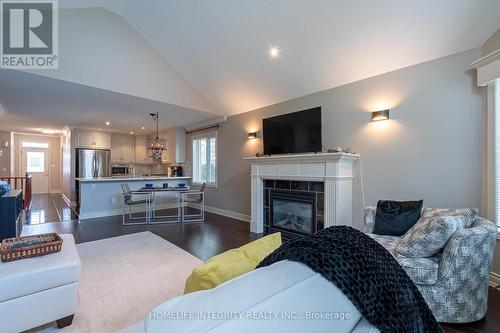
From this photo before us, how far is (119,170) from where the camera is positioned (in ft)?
26.5

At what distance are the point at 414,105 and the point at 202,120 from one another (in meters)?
4.88

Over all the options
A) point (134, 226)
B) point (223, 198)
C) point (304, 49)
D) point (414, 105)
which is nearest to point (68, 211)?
point (134, 226)

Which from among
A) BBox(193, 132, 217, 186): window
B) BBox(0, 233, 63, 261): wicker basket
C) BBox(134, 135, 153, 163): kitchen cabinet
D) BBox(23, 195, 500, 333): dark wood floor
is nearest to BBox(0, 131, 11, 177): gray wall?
BBox(23, 195, 500, 333): dark wood floor

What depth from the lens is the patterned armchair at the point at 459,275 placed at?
179 cm

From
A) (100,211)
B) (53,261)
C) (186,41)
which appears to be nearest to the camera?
(53,261)

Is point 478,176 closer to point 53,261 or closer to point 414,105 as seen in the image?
point 414,105

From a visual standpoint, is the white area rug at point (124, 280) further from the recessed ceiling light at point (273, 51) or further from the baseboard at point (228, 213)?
the recessed ceiling light at point (273, 51)

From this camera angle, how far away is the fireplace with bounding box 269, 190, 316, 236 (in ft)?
12.3

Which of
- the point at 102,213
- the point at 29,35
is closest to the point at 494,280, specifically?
the point at 29,35

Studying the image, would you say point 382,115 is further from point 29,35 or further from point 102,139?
point 102,139

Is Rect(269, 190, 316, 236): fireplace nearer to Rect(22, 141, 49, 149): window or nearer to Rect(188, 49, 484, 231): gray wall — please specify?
Rect(188, 49, 484, 231): gray wall

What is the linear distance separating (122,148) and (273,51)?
22.3 feet

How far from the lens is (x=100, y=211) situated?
5.64 meters

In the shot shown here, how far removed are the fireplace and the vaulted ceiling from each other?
1842mm
